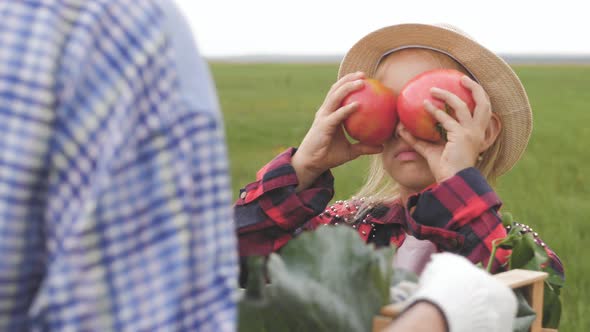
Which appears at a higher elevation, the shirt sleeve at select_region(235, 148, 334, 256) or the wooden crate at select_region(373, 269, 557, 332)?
the shirt sleeve at select_region(235, 148, 334, 256)

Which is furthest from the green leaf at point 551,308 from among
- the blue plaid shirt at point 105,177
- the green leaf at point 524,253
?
the blue plaid shirt at point 105,177

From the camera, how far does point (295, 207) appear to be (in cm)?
189

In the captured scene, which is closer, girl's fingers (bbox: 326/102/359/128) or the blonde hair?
girl's fingers (bbox: 326/102/359/128)

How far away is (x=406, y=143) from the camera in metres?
1.89

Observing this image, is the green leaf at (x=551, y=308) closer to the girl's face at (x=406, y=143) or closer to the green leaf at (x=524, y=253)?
the green leaf at (x=524, y=253)

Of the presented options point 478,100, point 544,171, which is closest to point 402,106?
point 478,100

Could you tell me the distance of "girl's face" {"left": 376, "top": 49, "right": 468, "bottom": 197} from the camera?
1.90 metres

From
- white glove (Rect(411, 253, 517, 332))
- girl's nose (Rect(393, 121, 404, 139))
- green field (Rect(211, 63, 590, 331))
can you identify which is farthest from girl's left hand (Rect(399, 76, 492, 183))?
green field (Rect(211, 63, 590, 331))

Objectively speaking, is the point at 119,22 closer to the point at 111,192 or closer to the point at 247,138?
the point at 111,192

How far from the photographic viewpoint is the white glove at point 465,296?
921 mm

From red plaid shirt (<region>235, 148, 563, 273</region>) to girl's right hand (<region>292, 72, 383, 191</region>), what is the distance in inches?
1.3

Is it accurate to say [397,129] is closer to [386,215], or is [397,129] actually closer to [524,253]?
[386,215]

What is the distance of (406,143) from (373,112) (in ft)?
0.45

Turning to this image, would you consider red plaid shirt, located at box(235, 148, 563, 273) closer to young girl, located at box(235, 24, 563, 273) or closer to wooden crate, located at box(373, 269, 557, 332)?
young girl, located at box(235, 24, 563, 273)
